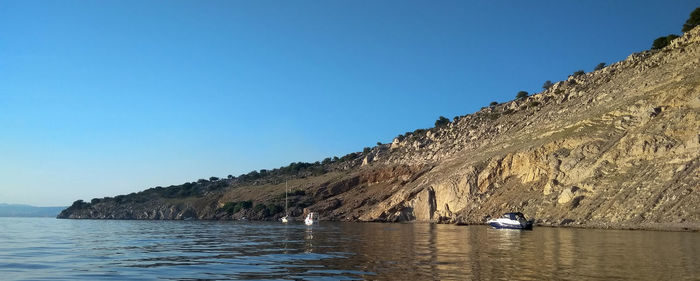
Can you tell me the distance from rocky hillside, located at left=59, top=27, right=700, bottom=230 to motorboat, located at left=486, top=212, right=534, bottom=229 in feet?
Answer: 16.9

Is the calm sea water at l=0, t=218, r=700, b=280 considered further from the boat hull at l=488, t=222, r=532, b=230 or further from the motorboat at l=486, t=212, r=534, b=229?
the motorboat at l=486, t=212, r=534, b=229

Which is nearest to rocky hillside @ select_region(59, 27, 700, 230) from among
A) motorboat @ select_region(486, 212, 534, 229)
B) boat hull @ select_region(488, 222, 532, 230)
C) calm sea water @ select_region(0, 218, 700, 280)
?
motorboat @ select_region(486, 212, 534, 229)

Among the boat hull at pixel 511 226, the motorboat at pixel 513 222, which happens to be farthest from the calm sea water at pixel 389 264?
the motorboat at pixel 513 222

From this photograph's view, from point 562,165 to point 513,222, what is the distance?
14.8 meters

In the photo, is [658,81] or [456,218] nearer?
[658,81]

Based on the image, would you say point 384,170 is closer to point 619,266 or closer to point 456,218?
point 456,218

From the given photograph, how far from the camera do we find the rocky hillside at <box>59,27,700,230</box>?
4856cm

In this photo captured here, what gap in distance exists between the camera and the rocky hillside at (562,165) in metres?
48.6

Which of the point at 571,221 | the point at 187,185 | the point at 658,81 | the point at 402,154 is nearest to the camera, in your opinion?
the point at 571,221

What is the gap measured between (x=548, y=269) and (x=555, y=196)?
43.6 m

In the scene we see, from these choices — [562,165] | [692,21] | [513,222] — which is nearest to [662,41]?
[692,21]

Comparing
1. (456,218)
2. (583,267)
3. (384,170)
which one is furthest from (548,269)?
(384,170)

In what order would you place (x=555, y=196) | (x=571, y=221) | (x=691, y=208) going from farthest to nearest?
1. (x=555, y=196)
2. (x=571, y=221)
3. (x=691, y=208)

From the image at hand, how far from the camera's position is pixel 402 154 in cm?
11856
